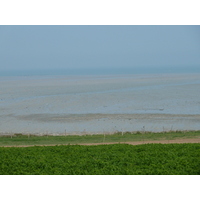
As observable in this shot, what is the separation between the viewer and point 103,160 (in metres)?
8.99

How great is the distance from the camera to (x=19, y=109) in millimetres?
32812

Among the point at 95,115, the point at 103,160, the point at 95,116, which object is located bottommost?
the point at 103,160

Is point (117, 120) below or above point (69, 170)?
above

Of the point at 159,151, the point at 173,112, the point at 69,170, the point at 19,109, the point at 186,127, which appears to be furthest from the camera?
the point at 19,109

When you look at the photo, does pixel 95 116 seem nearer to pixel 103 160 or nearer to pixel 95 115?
pixel 95 115

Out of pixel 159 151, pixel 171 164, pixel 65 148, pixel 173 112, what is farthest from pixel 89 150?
pixel 173 112

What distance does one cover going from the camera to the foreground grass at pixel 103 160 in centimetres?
805

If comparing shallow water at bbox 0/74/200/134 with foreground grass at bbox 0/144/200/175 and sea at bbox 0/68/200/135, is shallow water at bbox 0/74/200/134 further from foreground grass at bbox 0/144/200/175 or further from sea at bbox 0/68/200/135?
foreground grass at bbox 0/144/200/175

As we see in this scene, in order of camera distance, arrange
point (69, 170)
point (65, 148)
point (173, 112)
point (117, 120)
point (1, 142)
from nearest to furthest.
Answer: point (69, 170) < point (65, 148) < point (1, 142) < point (117, 120) < point (173, 112)

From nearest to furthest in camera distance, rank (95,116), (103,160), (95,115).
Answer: (103,160), (95,116), (95,115)

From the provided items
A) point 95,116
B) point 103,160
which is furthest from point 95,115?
point 103,160

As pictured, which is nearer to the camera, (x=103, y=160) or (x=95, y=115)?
(x=103, y=160)

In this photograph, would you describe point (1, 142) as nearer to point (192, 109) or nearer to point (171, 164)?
point (171, 164)

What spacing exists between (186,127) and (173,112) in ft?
21.1
